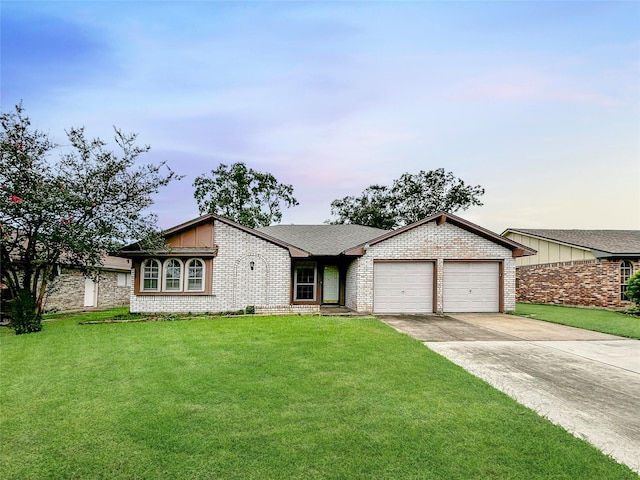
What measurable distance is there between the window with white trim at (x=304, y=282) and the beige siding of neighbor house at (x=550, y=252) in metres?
14.2

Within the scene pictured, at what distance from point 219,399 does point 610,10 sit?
15.5 meters

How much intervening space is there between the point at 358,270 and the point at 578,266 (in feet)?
43.5

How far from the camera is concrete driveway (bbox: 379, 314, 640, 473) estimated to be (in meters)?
4.40

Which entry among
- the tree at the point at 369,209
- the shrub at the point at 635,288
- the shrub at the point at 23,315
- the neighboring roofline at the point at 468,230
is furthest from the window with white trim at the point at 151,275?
the tree at the point at 369,209

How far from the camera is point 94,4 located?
998cm

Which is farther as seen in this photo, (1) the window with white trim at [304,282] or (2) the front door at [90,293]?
(2) the front door at [90,293]

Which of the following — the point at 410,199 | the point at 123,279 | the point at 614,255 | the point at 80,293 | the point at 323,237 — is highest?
the point at 410,199

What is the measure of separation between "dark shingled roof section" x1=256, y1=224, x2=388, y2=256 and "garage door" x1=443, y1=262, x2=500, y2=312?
3800mm

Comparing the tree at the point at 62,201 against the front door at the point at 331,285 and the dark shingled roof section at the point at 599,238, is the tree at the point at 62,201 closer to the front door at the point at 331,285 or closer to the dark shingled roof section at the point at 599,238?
the front door at the point at 331,285

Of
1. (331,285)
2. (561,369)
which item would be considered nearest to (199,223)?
(331,285)

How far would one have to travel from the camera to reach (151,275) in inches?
598

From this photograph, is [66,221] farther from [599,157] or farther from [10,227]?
[599,157]

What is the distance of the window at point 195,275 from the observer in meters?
15.2

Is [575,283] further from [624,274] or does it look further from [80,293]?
[80,293]
